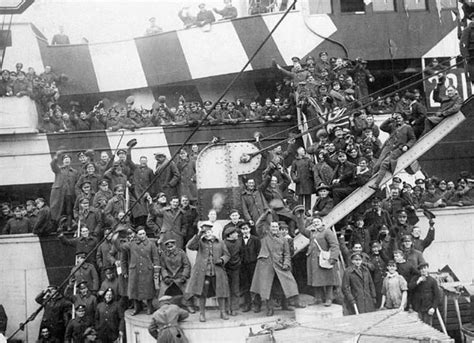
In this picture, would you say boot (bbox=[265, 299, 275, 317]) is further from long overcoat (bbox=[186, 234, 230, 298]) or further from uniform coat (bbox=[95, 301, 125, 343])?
uniform coat (bbox=[95, 301, 125, 343])

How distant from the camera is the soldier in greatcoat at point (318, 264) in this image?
8680mm

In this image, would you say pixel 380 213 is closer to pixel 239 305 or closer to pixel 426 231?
pixel 426 231

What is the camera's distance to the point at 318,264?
870 centimetres

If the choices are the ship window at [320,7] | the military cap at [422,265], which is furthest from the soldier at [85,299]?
the ship window at [320,7]

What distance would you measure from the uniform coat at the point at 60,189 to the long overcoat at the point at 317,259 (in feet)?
17.3

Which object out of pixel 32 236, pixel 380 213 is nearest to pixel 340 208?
pixel 380 213

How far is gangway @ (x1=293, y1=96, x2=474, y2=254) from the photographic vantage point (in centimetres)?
996

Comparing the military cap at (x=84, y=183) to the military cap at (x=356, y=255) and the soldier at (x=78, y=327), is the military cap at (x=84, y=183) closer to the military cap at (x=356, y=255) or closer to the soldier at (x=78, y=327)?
the soldier at (x=78, y=327)

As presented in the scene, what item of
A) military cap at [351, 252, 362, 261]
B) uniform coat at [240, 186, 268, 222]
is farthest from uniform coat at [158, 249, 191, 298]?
military cap at [351, 252, 362, 261]

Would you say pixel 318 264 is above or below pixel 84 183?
below

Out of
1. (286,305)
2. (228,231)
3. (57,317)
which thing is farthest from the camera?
(57,317)

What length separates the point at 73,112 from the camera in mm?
14828

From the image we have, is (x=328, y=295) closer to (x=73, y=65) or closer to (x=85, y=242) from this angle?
(x=85, y=242)

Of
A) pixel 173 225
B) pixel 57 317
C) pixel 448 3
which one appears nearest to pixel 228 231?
pixel 173 225
